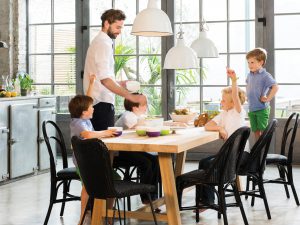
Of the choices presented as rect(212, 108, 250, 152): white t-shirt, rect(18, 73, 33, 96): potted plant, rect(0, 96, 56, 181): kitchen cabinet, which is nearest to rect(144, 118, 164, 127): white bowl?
rect(212, 108, 250, 152): white t-shirt

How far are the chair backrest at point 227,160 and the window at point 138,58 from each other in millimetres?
3959

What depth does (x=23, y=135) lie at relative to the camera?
7.38 m

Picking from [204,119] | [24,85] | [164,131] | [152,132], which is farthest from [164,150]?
[24,85]

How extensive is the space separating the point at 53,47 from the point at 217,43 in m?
2.37

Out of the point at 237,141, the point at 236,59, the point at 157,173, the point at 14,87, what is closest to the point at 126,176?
the point at 157,173

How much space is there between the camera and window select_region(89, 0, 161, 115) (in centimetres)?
870

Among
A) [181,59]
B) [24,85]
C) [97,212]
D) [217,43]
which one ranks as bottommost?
[97,212]

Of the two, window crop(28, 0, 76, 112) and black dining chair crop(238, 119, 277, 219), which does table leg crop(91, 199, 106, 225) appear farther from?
window crop(28, 0, 76, 112)

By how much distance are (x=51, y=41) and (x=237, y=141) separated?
5134 millimetres

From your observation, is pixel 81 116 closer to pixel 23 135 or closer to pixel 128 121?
pixel 128 121

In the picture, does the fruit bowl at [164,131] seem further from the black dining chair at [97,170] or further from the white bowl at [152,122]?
the black dining chair at [97,170]

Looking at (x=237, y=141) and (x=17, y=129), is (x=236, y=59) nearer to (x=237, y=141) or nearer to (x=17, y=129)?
(x=17, y=129)

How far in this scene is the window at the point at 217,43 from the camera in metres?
8.29

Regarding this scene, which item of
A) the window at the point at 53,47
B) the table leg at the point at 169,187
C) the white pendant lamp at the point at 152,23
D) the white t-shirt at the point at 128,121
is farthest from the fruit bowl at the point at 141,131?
the window at the point at 53,47
